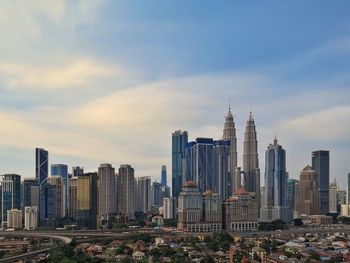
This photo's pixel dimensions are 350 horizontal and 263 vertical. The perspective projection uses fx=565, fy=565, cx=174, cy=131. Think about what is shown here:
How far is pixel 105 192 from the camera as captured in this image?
3753 centimetres

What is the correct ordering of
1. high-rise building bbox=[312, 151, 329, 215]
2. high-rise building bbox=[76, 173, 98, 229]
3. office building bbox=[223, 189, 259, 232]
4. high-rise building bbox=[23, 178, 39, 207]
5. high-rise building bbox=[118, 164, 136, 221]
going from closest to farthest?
office building bbox=[223, 189, 259, 232] < high-rise building bbox=[76, 173, 98, 229] < high-rise building bbox=[23, 178, 39, 207] < high-rise building bbox=[118, 164, 136, 221] < high-rise building bbox=[312, 151, 329, 215]

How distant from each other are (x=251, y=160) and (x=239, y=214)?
Result: 1481 cm

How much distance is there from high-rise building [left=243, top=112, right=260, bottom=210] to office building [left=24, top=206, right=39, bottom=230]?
777 inches

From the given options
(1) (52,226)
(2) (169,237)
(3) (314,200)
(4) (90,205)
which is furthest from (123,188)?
(3) (314,200)

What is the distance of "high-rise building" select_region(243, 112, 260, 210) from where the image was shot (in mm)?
48562

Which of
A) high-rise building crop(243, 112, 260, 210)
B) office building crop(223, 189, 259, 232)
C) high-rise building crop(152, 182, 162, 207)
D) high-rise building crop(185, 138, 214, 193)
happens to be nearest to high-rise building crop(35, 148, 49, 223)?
high-rise building crop(185, 138, 214, 193)

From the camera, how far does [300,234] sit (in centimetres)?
3183

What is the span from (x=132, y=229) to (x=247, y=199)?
724 cm

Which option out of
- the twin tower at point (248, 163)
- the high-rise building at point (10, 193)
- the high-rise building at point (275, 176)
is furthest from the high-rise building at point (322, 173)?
the high-rise building at point (10, 193)

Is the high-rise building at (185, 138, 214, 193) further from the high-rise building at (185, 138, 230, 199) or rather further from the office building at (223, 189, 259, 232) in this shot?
the office building at (223, 189, 259, 232)

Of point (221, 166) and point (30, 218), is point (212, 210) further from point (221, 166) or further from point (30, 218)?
point (221, 166)

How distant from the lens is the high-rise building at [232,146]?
48312mm

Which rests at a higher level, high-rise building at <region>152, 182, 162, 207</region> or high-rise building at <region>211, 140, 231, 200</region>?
high-rise building at <region>211, 140, 231, 200</region>

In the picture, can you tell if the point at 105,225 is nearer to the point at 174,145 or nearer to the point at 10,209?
the point at 10,209
